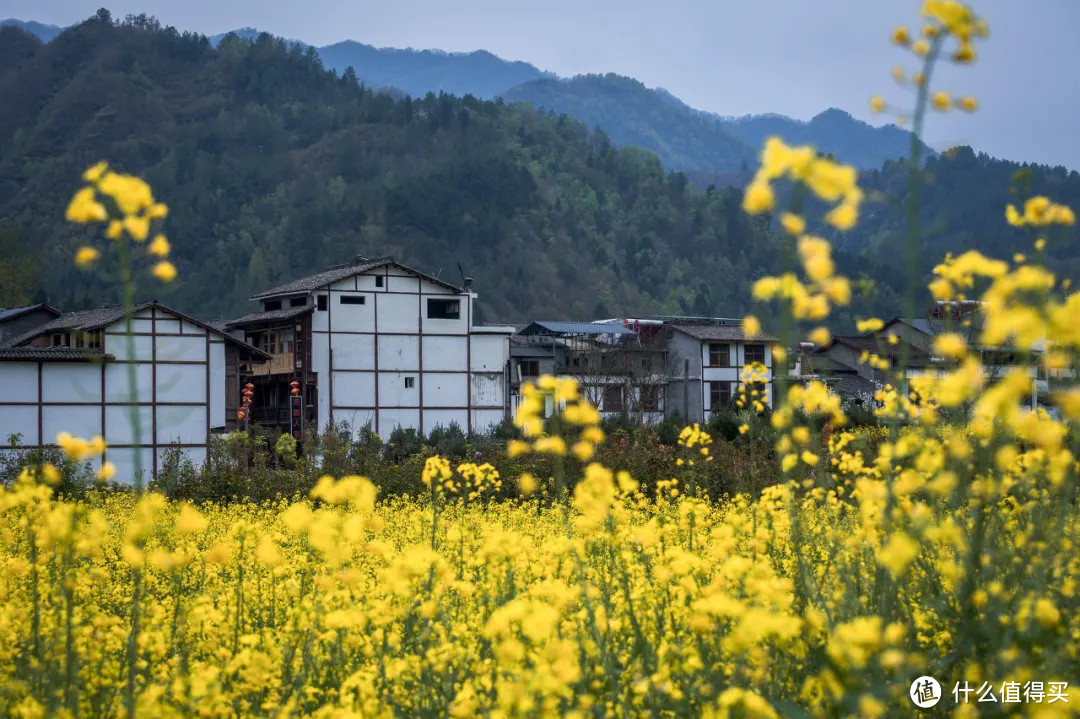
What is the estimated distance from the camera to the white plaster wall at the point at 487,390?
37.7 m

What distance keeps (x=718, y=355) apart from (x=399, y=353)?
14.8 m

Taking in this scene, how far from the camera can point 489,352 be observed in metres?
38.1

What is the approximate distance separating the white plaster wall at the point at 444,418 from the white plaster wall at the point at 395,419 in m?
0.33

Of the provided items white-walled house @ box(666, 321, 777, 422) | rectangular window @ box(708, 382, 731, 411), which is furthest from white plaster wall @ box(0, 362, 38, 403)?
rectangular window @ box(708, 382, 731, 411)

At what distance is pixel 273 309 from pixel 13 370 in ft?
46.1

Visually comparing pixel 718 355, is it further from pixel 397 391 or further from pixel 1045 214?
pixel 1045 214

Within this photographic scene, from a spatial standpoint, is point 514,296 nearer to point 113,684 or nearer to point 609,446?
point 609,446

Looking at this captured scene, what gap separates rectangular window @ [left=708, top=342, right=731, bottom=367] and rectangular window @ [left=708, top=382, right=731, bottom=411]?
0.81m

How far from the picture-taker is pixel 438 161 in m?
93.1

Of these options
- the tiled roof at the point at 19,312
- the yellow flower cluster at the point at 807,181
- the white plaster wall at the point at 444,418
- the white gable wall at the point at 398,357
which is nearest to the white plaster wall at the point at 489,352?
the white gable wall at the point at 398,357

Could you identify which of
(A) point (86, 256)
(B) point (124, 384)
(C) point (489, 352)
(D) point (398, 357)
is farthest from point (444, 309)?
(A) point (86, 256)

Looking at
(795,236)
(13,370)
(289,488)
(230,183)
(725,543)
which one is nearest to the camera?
(795,236)

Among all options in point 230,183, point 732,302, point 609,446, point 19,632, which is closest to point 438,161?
point 230,183

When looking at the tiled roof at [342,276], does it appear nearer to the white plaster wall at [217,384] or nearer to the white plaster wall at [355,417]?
the white plaster wall at [355,417]
